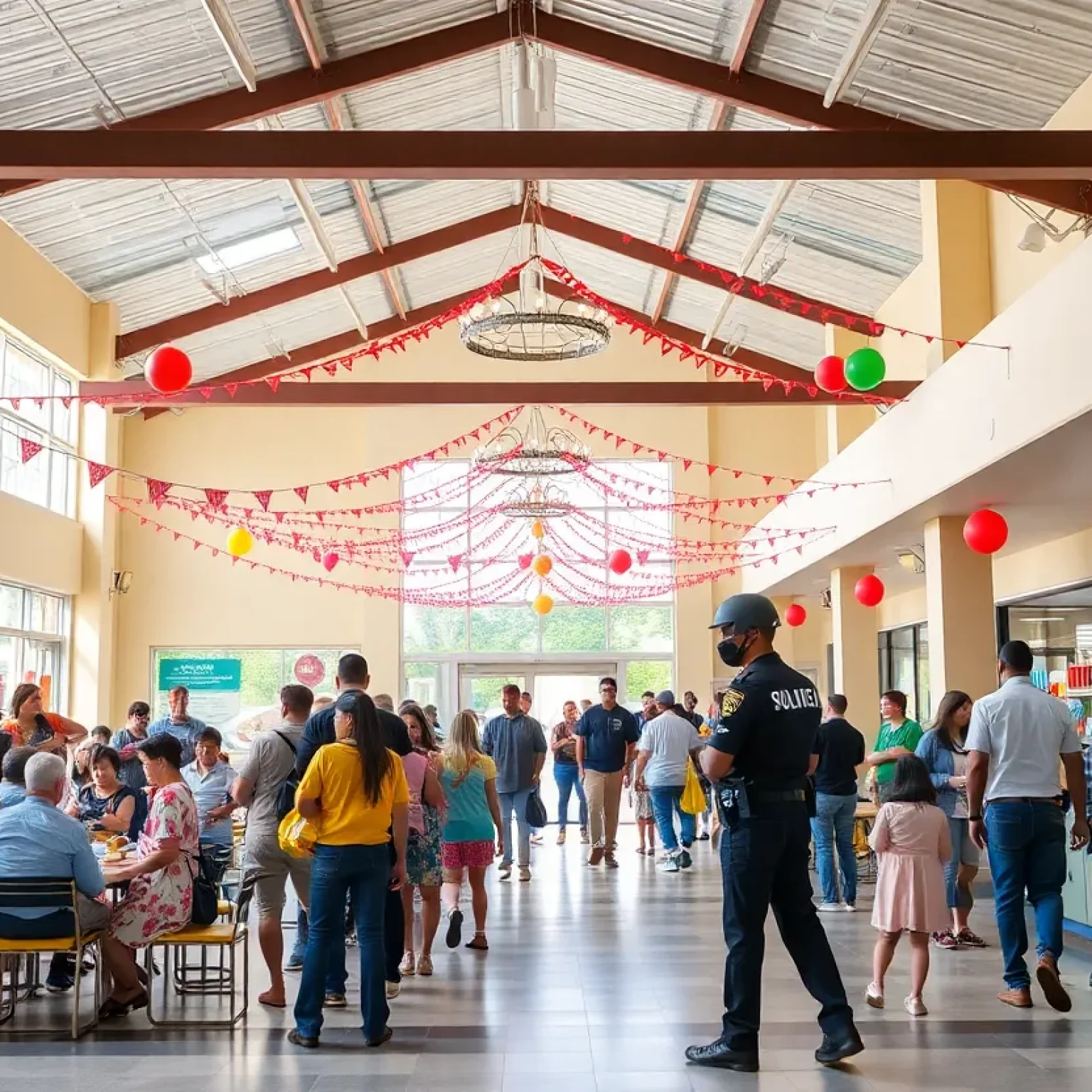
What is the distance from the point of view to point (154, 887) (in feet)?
18.9

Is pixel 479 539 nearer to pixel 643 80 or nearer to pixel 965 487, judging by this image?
pixel 643 80

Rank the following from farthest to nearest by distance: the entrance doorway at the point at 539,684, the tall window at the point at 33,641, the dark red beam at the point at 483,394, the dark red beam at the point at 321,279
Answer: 1. the entrance doorway at the point at 539,684
2. the dark red beam at the point at 321,279
3. the tall window at the point at 33,641
4. the dark red beam at the point at 483,394

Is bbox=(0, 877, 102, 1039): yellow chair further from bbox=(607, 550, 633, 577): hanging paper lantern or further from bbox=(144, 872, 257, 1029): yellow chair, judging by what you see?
bbox=(607, 550, 633, 577): hanging paper lantern

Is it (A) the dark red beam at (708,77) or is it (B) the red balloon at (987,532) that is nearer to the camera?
(B) the red balloon at (987,532)

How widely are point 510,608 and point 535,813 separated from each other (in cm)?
965

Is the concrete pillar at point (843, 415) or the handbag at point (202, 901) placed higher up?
the concrete pillar at point (843, 415)

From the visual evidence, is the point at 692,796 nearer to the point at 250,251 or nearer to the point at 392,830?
the point at 392,830

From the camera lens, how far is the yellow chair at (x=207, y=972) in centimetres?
569

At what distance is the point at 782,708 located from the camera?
193 inches

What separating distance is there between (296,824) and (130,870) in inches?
35.5

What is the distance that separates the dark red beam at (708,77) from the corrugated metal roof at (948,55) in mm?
96

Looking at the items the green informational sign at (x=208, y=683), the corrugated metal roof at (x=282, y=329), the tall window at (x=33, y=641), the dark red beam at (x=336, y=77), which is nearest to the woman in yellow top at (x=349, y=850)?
the dark red beam at (x=336, y=77)

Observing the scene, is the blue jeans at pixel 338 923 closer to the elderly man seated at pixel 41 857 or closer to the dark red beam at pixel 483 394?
the elderly man seated at pixel 41 857

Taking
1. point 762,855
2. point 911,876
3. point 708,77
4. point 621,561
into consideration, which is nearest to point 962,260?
point 708,77
